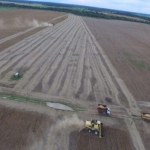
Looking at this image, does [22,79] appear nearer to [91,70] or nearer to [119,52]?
[91,70]

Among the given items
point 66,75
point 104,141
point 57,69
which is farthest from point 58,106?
point 57,69

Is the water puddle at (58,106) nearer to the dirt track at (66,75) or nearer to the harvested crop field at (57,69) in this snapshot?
the dirt track at (66,75)

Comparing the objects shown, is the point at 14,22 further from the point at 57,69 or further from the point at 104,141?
the point at 104,141

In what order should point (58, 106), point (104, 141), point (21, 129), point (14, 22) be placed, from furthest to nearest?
point (14, 22) < point (58, 106) < point (21, 129) < point (104, 141)

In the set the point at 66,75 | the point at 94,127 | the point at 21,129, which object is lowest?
the point at 66,75

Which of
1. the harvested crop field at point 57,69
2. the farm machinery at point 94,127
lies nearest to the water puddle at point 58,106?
the harvested crop field at point 57,69

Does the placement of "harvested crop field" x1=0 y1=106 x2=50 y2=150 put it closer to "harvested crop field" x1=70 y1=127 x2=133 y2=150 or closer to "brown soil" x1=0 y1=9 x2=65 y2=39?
"harvested crop field" x1=70 y1=127 x2=133 y2=150
